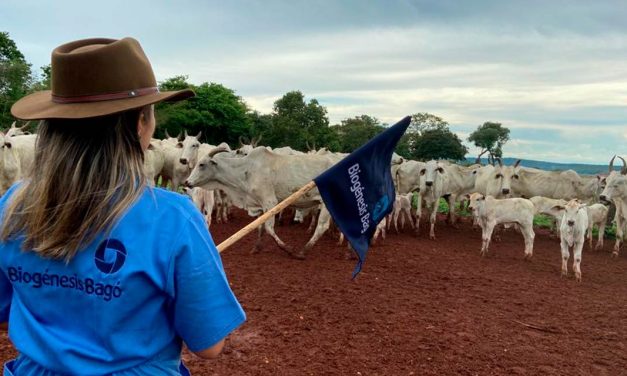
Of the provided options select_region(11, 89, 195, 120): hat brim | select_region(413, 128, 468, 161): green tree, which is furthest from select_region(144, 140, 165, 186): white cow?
select_region(413, 128, 468, 161): green tree

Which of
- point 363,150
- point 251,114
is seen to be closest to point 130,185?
point 363,150

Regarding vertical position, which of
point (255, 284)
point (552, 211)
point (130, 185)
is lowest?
point (255, 284)

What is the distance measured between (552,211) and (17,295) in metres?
13.4

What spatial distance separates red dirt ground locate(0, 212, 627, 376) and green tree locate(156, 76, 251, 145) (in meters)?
29.6

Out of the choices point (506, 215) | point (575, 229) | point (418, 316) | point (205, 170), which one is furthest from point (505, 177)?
point (418, 316)

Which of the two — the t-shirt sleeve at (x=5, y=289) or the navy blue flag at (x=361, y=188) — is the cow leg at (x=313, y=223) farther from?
the t-shirt sleeve at (x=5, y=289)

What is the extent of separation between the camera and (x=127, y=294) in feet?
4.65

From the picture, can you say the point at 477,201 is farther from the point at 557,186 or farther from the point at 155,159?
the point at 155,159

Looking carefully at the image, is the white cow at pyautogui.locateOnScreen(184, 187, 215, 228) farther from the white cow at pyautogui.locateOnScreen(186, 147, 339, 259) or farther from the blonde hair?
the blonde hair

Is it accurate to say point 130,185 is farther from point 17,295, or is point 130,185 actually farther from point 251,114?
point 251,114

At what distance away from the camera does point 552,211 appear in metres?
12.9

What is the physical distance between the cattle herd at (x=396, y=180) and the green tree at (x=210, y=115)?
2441cm

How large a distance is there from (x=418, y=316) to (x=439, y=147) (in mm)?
36917

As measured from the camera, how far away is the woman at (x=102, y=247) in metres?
1.42
